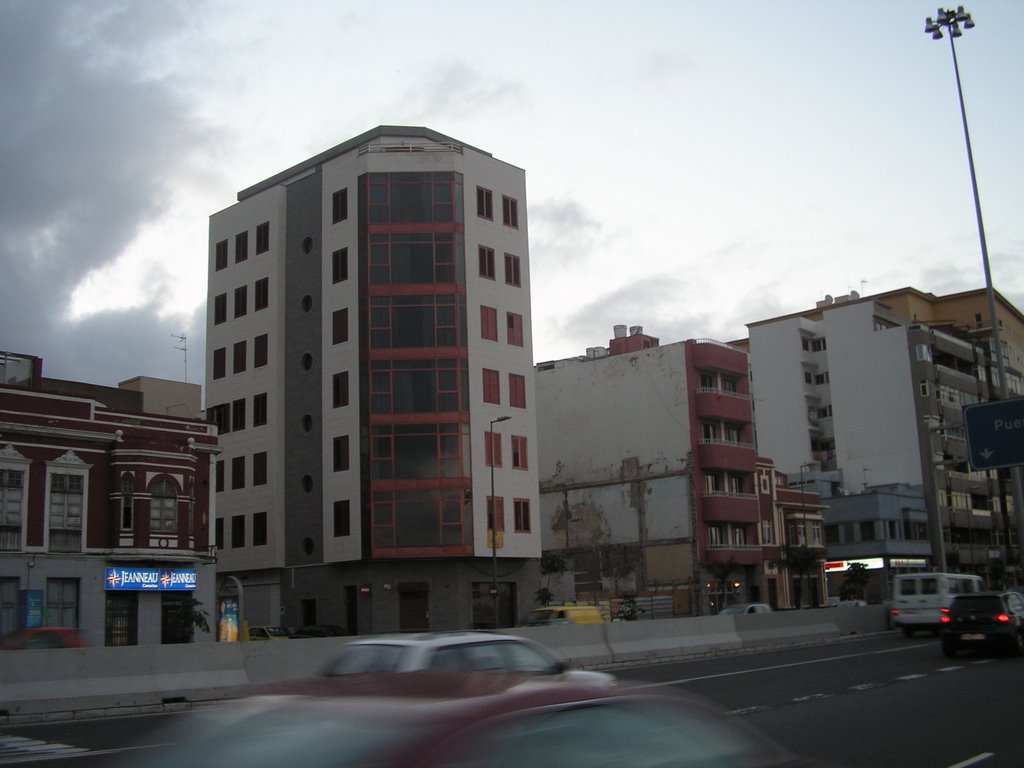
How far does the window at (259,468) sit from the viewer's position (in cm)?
5781

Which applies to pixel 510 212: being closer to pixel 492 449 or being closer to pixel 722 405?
pixel 492 449

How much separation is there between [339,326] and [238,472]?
10.9 m

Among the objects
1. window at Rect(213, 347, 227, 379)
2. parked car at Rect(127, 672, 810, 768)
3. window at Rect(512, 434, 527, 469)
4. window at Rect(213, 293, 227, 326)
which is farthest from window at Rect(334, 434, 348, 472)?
parked car at Rect(127, 672, 810, 768)

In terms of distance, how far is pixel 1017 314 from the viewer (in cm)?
11106

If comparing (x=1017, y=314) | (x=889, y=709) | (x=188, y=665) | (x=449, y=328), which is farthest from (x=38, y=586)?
(x=1017, y=314)

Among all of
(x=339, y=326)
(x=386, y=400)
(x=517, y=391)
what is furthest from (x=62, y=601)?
(x=517, y=391)

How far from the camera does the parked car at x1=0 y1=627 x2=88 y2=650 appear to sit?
2200 centimetres

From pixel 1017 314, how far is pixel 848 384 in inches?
1402

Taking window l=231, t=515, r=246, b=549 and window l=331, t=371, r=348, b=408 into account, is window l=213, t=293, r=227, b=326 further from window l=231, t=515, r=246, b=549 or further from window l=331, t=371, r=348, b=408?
window l=231, t=515, r=246, b=549

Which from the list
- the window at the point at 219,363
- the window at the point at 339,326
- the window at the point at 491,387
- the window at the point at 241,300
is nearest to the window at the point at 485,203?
the window at the point at 491,387

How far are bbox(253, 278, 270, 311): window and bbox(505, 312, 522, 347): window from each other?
45.0ft

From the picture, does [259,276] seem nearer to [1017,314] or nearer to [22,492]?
[22,492]

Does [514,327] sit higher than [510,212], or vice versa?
[510,212]

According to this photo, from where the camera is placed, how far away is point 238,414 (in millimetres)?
60312
